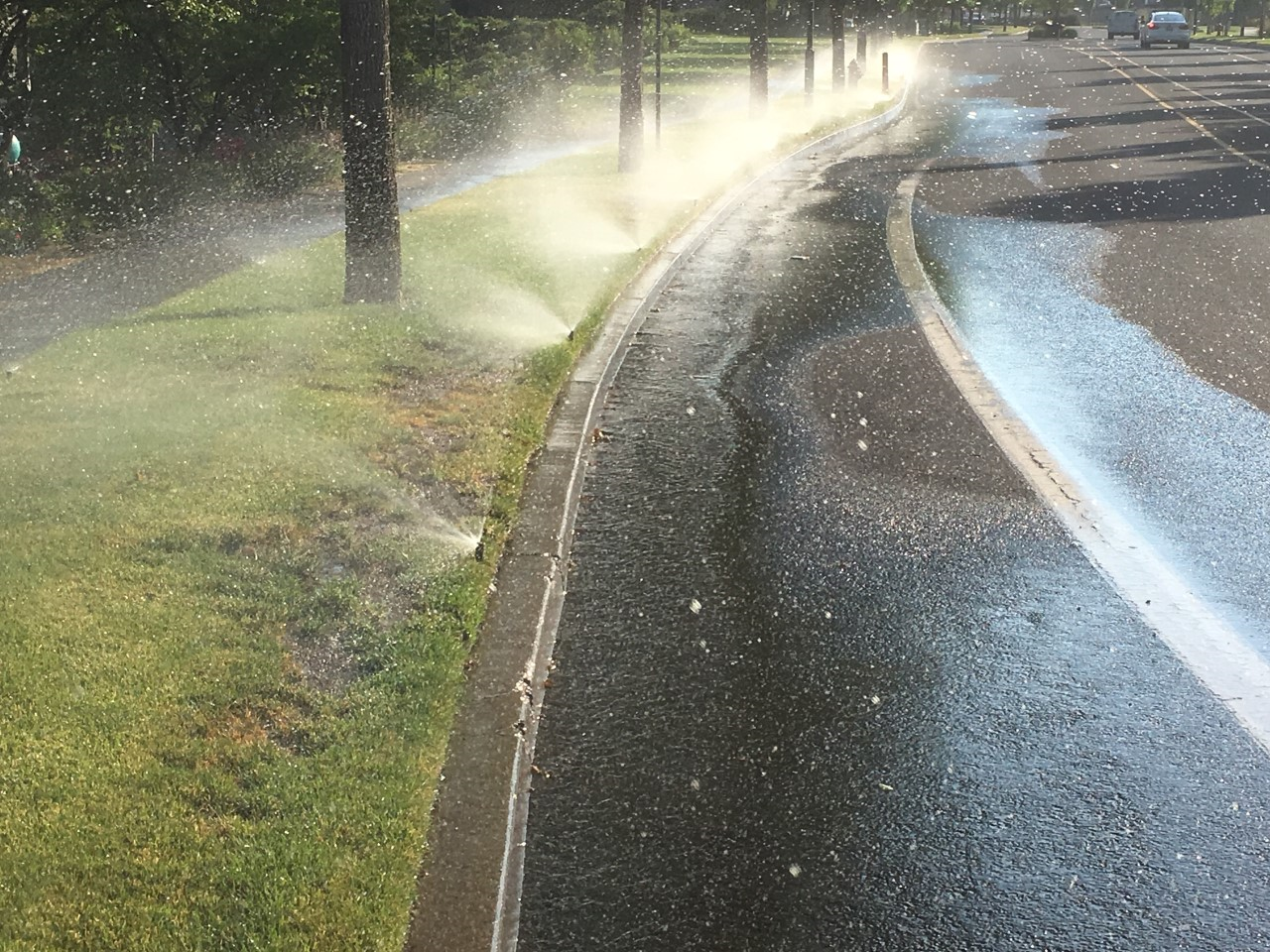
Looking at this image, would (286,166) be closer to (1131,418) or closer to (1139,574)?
(1131,418)

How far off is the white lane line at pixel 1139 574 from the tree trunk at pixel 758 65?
22.0 metres

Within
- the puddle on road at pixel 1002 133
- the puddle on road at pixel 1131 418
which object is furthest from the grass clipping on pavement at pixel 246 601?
the puddle on road at pixel 1002 133

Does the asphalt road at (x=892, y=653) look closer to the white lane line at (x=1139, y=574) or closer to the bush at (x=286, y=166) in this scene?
the white lane line at (x=1139, y=574)

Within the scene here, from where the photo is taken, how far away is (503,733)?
4.99 metres

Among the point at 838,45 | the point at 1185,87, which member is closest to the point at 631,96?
the point at 838,45

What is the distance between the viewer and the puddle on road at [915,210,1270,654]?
666cm

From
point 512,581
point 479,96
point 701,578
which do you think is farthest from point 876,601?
point 479,96

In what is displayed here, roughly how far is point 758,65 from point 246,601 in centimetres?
2744

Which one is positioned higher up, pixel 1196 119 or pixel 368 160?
pixel 368 160

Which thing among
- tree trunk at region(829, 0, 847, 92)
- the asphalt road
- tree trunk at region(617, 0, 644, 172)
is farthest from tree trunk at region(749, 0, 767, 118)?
the asphalt road

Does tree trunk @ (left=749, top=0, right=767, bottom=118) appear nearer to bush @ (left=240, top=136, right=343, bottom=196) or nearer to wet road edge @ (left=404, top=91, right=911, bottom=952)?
bush @ (left=240, top=136, right=343, bottom=196)

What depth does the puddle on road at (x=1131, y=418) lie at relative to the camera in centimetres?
666

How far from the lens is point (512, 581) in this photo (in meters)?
6.33

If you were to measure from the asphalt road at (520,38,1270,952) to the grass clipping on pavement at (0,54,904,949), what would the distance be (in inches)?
19.3
